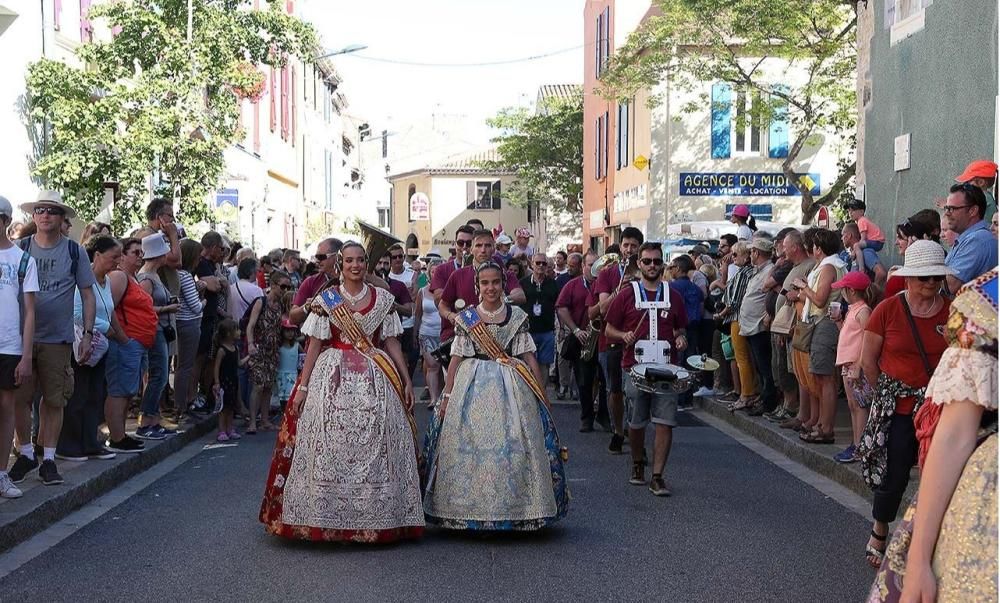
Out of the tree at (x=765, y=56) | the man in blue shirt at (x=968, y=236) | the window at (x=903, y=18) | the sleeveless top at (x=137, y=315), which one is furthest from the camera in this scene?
the tree at (x=765, y=56)

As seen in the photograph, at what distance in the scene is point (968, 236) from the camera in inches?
360

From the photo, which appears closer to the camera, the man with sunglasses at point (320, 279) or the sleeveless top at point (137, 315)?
the man with sunglasses at point (320, 279)

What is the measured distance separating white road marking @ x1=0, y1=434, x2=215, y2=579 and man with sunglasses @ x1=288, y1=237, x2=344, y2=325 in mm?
1750

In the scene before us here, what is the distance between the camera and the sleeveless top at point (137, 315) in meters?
11.2

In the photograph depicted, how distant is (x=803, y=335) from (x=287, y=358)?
5196mm

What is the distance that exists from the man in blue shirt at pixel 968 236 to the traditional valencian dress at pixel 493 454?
2.85 metres

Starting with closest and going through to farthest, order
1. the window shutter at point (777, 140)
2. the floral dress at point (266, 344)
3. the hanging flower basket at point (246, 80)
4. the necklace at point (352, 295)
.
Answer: the necklace at point (352, 295)
the floral dress at point (266, 344)
the hanging flower basket at point (246, 80)
the window shutter at point (777, 140)

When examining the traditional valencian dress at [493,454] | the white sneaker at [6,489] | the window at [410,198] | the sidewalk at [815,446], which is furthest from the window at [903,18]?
the window at [410,198]

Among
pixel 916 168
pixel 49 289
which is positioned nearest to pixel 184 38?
A: pixel 916 168

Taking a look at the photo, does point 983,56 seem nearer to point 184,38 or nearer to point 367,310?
point 367,310

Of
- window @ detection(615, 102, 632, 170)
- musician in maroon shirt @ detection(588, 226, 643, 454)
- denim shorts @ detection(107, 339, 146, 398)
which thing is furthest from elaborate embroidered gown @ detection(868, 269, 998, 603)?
window @ detection(615, 102, 632, 170)

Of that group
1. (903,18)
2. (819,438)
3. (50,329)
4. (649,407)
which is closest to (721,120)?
(903,18)

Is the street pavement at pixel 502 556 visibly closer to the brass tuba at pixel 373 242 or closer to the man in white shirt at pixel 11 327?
the man in white shirt at pixel 11 327

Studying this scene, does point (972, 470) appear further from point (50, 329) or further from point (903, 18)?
point (903, 18)
